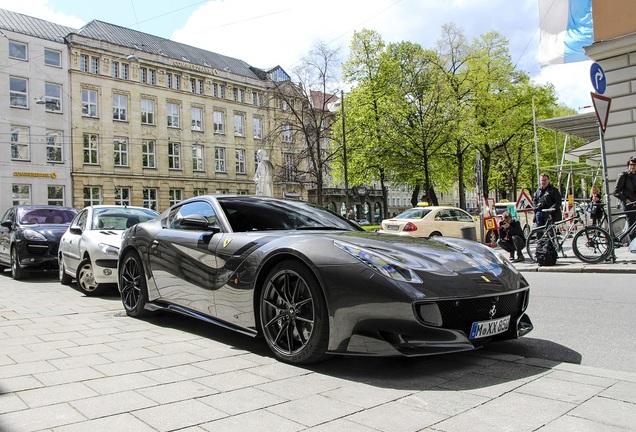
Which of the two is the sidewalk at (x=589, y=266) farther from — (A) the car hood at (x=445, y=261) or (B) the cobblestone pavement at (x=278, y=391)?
(B) the cobblestone pavement at (x=278, y=391)

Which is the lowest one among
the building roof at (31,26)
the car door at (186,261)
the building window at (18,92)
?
the car door at (186,261)

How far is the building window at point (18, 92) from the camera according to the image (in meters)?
40.1

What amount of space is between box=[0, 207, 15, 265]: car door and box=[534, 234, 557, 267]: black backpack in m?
11.6

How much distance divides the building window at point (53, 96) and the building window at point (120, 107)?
5.15 m

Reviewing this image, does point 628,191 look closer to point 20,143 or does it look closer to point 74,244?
point 74,244

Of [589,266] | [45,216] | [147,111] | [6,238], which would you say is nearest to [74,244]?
[45,216]

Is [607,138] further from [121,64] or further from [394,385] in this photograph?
[121,64]

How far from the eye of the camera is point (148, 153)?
49688 millimetres

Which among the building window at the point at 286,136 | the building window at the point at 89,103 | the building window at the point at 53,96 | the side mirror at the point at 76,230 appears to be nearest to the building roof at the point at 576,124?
the side mirror at the point at 76,230

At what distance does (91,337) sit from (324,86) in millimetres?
32363

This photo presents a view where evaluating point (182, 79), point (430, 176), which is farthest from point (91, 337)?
point (182, 79)

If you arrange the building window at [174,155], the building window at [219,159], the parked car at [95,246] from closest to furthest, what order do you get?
the parked car at [95,246], the building window at [174,155], the building window at [219,159]

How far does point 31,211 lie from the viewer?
12.3 metres

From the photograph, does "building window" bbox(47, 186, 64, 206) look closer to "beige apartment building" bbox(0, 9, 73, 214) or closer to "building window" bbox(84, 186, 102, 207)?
"beige apartment building" bbox(0, 9, 73, 214)
